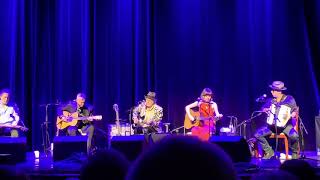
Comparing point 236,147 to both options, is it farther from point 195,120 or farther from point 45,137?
point 45,137

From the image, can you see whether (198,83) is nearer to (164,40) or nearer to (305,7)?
(164,40)

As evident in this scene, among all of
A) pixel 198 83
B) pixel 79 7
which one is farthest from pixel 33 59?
pixel 198 83

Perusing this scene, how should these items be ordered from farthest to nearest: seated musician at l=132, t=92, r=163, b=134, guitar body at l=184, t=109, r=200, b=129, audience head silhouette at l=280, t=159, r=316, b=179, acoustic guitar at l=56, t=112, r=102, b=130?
1. acoustic guitar at l=56, t=112, r=102, b=130
2. seated musician at l=132, t=92, r=163, b=134
3. guitar body at l=184, t=109, r=200, b=129
4. audience head silhouette at l=280, t=159, r=316, b=179

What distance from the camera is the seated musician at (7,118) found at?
998cm

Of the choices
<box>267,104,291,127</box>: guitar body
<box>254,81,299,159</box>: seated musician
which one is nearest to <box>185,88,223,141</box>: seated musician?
<box>254,81,299,159</box>: seated musician

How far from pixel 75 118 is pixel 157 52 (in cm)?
275

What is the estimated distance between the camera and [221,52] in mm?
11641

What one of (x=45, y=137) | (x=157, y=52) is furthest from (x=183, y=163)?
(x=45, y=137)

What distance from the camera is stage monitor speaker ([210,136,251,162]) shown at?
7.37 m

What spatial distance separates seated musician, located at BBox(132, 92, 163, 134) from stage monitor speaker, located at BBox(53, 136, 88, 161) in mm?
2100

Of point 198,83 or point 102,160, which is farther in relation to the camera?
point 198,83

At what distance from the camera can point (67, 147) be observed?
8.09 metres

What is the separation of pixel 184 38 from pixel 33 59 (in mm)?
3614

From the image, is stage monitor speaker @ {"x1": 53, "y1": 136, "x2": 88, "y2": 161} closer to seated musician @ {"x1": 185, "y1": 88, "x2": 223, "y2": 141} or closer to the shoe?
seated musician @ {"x1": 185, "y1": 88, "x2": 223, "y2": 141}
